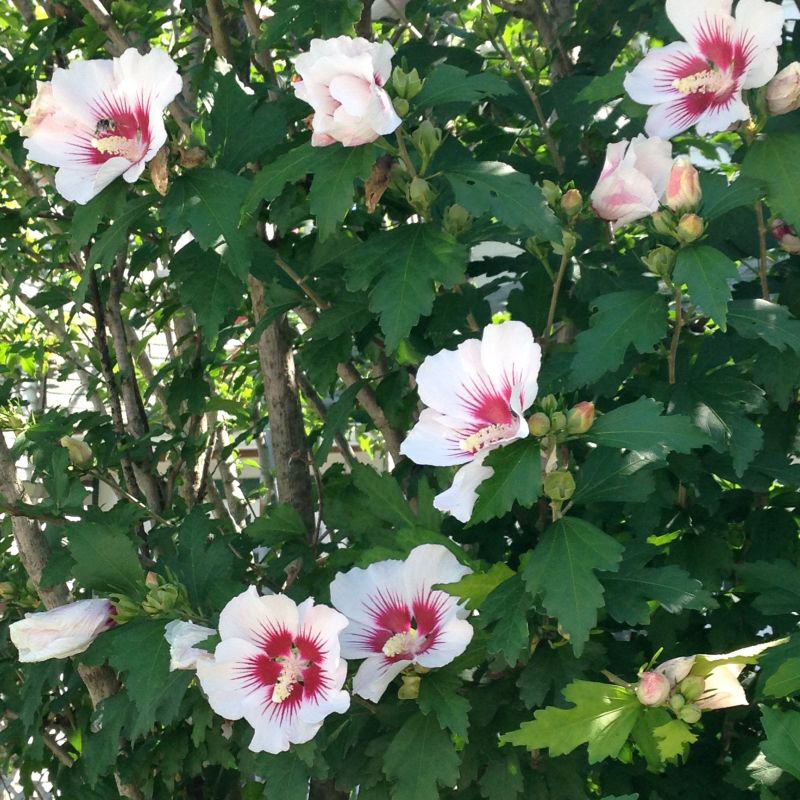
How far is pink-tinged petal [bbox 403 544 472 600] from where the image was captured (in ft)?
4.93

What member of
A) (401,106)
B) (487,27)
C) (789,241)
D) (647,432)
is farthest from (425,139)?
(487,27)

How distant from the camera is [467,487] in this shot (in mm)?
1350

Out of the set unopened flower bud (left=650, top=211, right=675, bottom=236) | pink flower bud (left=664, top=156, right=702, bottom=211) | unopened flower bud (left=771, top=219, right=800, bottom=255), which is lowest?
unopened flower bud (left=771, top=219, right=800, bottom=255)

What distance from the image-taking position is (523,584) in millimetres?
1423

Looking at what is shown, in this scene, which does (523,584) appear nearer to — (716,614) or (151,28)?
(716,614)

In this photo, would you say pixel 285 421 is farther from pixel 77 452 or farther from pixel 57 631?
pixel 57 631

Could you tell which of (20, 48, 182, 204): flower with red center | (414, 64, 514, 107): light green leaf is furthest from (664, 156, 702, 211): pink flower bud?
(20, 48, 182, 204): flower with red center

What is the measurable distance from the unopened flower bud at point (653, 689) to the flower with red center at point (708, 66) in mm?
718

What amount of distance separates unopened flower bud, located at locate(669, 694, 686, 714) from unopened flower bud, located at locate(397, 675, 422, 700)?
34 centimetres

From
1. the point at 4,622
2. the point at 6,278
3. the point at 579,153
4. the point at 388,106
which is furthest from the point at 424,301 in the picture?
the point at 6,278

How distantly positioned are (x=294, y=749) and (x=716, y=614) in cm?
79

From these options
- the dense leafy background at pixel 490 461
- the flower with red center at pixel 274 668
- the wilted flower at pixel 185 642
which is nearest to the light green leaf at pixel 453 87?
the dense leafy background at pixel 490 461

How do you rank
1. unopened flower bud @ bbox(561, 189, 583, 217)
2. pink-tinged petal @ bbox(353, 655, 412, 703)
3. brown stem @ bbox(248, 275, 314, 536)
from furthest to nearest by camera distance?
brown stem @ bbox(248, 275, 314, 536) → unopened flower bud @ bbox(561, 189, 583, 217) → pink-tinged petal @ bbox(353, 655, 412, 703)

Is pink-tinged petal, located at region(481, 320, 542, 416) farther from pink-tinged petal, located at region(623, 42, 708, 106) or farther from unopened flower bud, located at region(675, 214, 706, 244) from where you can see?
pink-tinged petal, located at region(623, 42, 708, 106)
